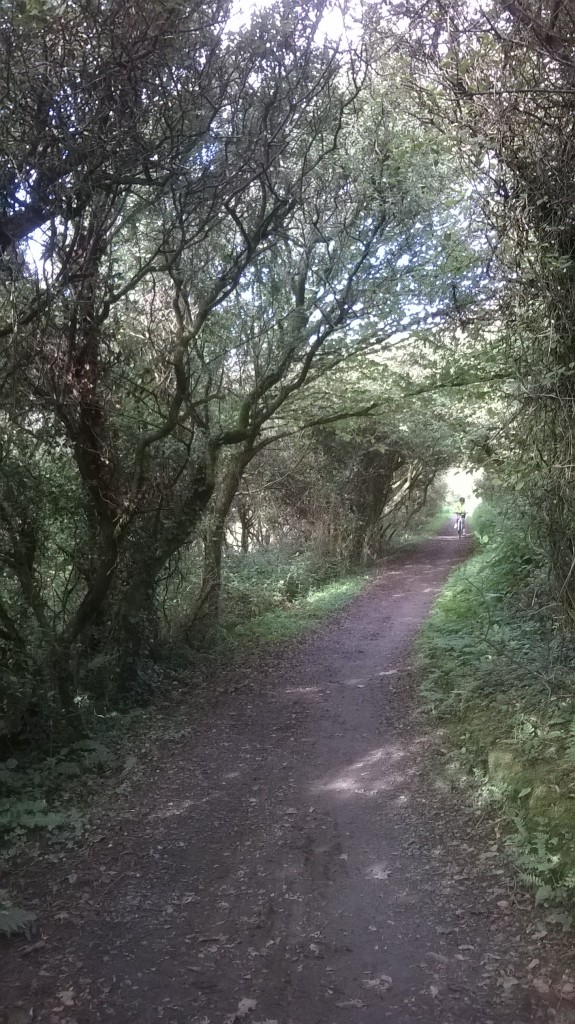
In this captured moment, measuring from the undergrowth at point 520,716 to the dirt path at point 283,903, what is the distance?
31cm

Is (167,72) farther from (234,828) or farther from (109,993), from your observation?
(109,993)

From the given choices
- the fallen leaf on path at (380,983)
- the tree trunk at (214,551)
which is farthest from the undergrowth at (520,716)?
the tree trunk at (214,551)

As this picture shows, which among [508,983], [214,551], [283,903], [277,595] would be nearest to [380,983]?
[508,983]

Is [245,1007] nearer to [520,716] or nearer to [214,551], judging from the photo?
[520,716]

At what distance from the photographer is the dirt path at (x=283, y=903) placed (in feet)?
11.0

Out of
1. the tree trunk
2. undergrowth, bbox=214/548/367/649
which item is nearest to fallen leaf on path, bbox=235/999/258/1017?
the tree trunk

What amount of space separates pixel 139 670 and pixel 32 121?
6343mm

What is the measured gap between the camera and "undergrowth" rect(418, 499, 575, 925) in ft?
14.0

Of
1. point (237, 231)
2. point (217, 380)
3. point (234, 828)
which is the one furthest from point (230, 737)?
point (237, 231)

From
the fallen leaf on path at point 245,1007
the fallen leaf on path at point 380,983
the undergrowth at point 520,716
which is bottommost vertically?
the fallen leaf on path at point 380,983

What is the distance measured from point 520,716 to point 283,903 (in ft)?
8.95

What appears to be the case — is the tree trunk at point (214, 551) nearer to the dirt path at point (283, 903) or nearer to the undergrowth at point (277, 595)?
the undergrowth at point (277, 595)

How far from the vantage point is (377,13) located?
21.3ft

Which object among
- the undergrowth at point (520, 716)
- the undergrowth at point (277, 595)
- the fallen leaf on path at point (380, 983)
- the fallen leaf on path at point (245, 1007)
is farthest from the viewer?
the undergrowth at point (277, 595)
